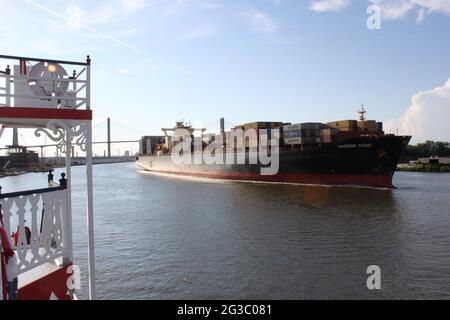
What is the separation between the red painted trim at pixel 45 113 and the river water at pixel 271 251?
6.96 m

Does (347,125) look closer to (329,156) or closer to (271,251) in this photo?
(329,156)

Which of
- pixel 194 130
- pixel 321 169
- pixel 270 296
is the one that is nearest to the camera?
pixel 270 296

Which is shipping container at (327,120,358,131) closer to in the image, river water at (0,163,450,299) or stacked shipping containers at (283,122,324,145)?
stacked shipping containers at (283,122,324,145)

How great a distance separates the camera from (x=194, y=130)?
94.9 metres

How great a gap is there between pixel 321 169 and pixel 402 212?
61.0 ft

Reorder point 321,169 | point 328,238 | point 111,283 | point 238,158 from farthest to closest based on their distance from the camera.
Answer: point 238,158 < point 321,169 < point 328,238 < point 111,283

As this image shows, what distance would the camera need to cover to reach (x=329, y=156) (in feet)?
142

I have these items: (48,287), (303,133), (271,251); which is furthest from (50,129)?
(303,133)

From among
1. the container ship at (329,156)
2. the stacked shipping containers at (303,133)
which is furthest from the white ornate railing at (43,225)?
the stacked shipping containers at (303,133)

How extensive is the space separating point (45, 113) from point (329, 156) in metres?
39.5

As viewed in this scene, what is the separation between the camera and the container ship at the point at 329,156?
40375mm

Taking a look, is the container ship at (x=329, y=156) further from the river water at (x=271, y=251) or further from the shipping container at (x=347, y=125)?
the river water at (x=271, y=251)
